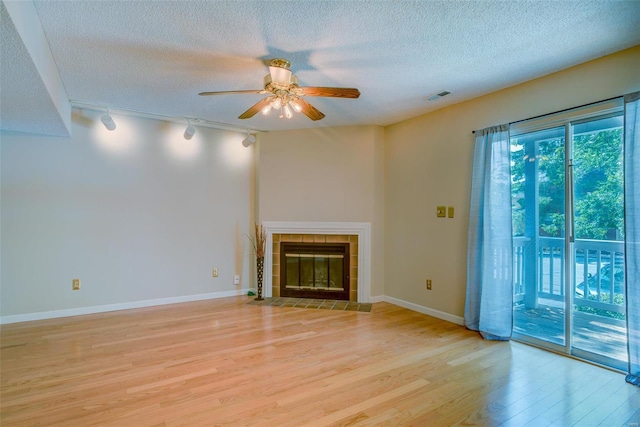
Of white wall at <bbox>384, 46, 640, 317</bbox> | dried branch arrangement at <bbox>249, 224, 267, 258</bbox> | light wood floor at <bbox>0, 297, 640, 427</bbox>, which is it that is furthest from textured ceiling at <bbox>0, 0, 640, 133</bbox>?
light wood floor at <bbox>0, 297, 640, 427</bbox>

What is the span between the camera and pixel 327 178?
15.0 ft

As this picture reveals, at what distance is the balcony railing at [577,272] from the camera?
2.54 m

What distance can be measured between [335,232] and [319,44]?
8.88ft

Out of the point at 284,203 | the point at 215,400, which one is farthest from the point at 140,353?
the point at 284,203

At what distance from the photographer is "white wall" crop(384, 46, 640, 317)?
2.59 meters

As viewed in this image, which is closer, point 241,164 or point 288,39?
point 288,39

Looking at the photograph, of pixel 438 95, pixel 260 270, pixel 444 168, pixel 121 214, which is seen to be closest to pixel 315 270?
pixel 260 270

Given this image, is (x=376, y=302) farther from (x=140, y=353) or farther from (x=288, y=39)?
(x=288, y=39)

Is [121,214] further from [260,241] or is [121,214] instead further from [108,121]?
[260,241]

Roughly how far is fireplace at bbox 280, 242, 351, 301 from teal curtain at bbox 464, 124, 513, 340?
5.96 feet

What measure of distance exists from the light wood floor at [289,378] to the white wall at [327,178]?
159 centimetres

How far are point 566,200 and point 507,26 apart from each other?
5.30ft

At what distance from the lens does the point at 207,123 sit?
171 inches

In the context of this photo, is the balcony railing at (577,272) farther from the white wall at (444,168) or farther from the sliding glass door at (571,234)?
the white wall at (444,168)
